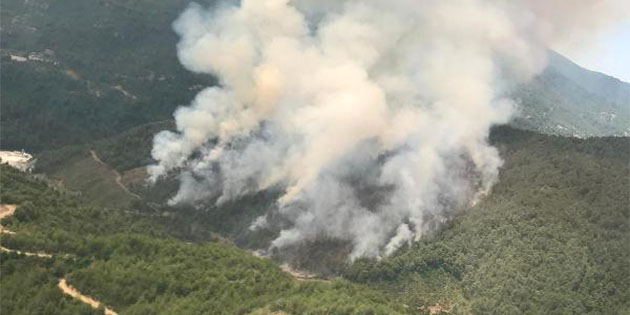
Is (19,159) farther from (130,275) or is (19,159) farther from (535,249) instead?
(535,249)

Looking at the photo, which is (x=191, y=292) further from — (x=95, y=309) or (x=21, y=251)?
(x=21, y=251)

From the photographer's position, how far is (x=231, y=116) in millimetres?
166500

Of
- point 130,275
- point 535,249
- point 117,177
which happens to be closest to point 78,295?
point 130,275

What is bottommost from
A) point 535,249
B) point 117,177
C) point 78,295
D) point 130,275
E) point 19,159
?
point 78,295

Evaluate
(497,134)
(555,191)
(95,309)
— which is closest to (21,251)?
(95,309)

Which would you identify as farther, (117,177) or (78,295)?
(117,177)

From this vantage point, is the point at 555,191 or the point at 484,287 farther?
the point at 555,191

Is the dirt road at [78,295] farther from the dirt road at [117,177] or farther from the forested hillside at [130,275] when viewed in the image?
the dirt road at [117,177]

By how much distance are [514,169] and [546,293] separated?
3329 cm

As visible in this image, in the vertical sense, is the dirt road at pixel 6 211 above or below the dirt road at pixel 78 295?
above

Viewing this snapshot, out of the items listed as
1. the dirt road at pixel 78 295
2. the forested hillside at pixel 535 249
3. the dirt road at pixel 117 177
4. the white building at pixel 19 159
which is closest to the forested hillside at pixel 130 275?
the dirt road at pixel 78 295

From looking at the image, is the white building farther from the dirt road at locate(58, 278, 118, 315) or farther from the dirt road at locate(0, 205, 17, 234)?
the dirt road at locate(58, 278, 118, 315)

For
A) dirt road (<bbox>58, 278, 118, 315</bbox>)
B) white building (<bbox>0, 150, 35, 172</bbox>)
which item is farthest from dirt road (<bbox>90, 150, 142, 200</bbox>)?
dirt road (<bbox>58, 278, 118, 315</bbox>)

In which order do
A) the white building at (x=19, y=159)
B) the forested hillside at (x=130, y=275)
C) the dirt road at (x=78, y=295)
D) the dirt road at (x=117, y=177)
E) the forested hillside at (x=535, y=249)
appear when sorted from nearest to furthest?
the forested hillside at (x=130, y=275), the dirt road at (x=78, y=295), the forested hillside at (x=535, y=249), the dirt road at (x=117, y=177), the white building at (x=19, y=159)
